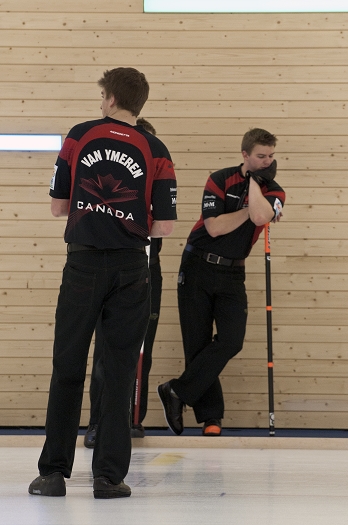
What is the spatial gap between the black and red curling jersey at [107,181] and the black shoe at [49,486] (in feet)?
2.48

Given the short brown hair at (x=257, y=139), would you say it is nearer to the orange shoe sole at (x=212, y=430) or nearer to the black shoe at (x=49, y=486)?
the orange shoe sole at (x=212, y=430)

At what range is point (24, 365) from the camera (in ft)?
16.3

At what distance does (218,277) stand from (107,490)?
206 cm

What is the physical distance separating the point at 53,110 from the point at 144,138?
2559 mm

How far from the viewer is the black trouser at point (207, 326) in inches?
173

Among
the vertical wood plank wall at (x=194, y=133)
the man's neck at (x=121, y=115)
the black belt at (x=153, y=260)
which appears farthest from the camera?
the vertical wood plank wall at (x=194, y=133)

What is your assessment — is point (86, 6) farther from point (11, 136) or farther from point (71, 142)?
point (71, 142)

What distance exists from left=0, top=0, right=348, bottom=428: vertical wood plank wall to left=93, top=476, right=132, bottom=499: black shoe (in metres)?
2.41

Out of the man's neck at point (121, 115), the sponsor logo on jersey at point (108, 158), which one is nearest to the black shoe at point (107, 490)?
the sponsor logo on jersey at point (108, 158)

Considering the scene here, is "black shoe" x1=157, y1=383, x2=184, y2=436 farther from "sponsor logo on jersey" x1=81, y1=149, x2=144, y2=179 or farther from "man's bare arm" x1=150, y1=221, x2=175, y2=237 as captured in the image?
"sponsor logo on jersey" x1=81, y1=149, x2=144, y2=179

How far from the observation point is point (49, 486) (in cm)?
256

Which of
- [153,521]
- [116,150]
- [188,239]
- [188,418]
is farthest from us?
[188,418]

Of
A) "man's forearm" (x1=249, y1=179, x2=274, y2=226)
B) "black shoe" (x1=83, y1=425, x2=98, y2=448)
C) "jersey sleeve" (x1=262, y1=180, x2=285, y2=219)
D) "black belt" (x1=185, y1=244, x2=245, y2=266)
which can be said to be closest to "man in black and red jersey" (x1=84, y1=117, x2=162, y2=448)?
"black shoe" (x1=83, y1=425, x2=98, y2=448)

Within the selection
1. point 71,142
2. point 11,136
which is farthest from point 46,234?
point 71,142
